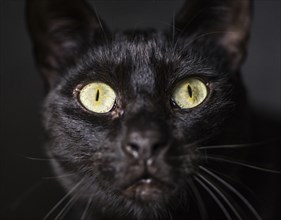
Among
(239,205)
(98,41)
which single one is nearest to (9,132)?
(98,41)

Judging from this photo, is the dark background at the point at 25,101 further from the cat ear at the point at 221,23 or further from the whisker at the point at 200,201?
the whisker at the point at 200,201

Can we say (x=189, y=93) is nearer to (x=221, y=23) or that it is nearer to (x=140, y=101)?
(x=140, y=101)

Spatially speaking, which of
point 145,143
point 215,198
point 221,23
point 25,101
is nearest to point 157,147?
point 145,143

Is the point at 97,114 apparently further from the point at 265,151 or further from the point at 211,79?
the point at 265,151

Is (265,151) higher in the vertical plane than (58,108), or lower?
lower

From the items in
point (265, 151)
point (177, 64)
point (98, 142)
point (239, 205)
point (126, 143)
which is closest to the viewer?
point (126, 143)

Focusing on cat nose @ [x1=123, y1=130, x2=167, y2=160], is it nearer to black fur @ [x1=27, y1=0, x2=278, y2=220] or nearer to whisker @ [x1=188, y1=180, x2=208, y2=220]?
black fur @ [x1=27, y1=0, x2=278, y2=220]
